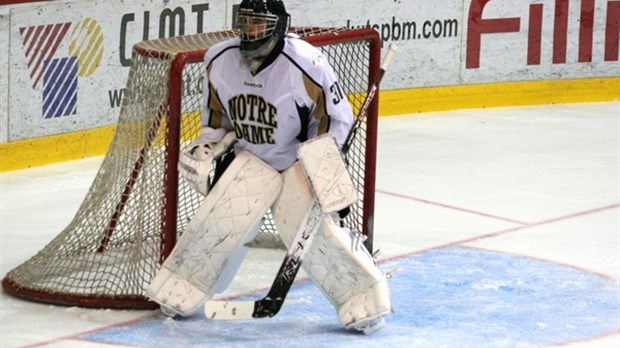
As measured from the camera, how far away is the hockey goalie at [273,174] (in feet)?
17.3

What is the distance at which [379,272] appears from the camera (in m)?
5.41

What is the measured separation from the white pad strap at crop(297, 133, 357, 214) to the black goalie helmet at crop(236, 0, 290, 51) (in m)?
0.35

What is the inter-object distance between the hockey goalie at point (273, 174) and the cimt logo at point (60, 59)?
7.62ft

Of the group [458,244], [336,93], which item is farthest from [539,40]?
[336,93]

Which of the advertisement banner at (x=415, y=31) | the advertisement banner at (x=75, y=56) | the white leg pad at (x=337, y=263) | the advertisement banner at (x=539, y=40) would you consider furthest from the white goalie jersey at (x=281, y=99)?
the advertisement banner at (x=539, y=40)

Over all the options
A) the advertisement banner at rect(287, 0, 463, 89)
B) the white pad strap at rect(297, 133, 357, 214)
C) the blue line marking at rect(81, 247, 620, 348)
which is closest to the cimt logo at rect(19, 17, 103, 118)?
the advertisement banner at rect(287, 0, 463, 89)

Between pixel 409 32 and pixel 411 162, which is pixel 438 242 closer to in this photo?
pixel 411 162

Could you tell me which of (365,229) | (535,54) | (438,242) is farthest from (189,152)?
(535,54)

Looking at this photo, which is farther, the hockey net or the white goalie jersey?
the hockey net

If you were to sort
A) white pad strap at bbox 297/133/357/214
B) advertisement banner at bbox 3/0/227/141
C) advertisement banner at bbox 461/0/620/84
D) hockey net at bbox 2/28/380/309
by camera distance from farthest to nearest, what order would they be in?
advertisement banner at bbox 461/0/620/84 < advertisement banner at bbox 3/0/227/141 < hockey net at bbox 2/28/380/309 < white pad strap at bbox 297/133/357/214

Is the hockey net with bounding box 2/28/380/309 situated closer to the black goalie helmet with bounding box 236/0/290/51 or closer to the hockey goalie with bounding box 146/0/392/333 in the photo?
the hockey goalie with bounding box 146/0/392/333

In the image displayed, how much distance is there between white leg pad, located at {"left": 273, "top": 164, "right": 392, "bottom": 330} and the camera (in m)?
5.32

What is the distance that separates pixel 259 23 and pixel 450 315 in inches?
47.2

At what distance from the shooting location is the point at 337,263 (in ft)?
17.5
